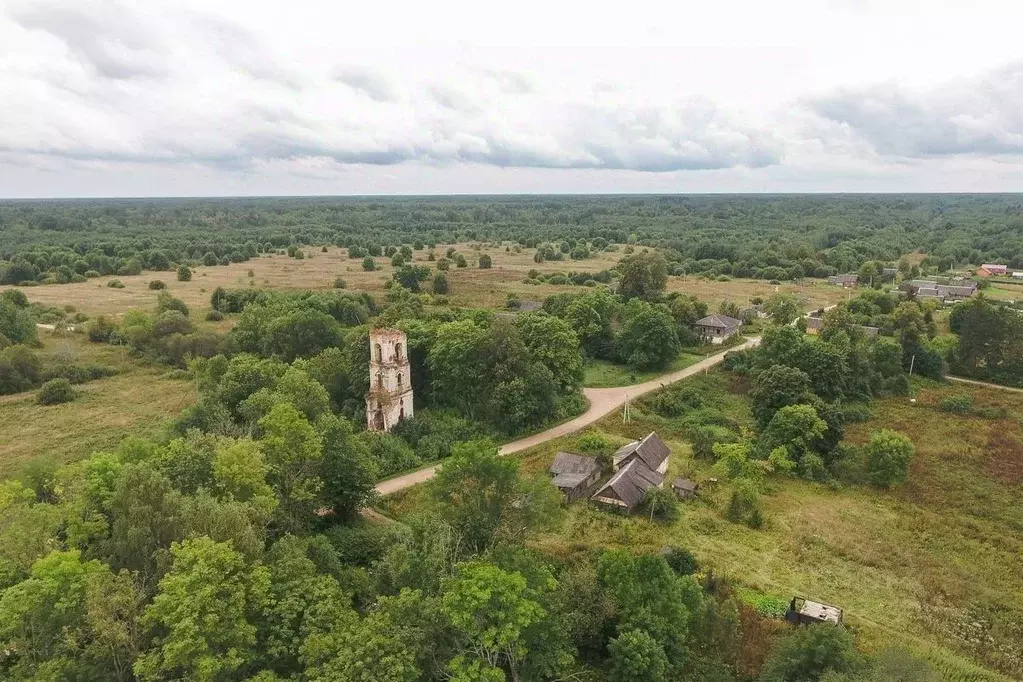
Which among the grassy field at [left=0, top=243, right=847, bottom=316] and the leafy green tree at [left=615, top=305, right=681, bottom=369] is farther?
the grassy field at [left=0, top=243, right=847, bottom=316]

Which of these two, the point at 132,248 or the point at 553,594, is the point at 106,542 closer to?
the point at 553,594

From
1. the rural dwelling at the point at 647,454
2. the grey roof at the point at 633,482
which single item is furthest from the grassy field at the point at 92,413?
the rural dwelling at the point at 647,454

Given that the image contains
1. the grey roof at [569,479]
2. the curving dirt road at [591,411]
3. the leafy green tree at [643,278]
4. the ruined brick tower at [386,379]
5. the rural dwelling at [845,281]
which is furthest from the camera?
the rural dwelling at [845,281]

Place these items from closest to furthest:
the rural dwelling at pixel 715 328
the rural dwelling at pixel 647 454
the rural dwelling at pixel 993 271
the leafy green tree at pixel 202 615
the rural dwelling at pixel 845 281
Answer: the leafy green tree at pixel 202 615 → the rural dwelling at pixel 647 454 → the rural dwelling at pixel 715 328 → the rural dwelling at pixel 845 281 → the rural dwelling at pixel 993 271

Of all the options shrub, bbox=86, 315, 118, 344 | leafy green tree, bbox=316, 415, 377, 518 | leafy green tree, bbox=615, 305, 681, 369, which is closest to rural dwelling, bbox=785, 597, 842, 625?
leafy green tree, bbox=316, 415, 377, 518

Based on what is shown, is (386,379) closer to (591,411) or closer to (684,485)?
(591,411)

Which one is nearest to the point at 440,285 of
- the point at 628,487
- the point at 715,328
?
the point at 715,328

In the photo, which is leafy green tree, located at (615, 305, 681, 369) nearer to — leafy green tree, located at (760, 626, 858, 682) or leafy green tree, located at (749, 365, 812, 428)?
leafy green tree, located at (749, 365, 812, 428)

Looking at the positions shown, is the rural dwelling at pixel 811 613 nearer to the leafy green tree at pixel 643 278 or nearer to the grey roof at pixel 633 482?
the grey roof at pixel 633 482
